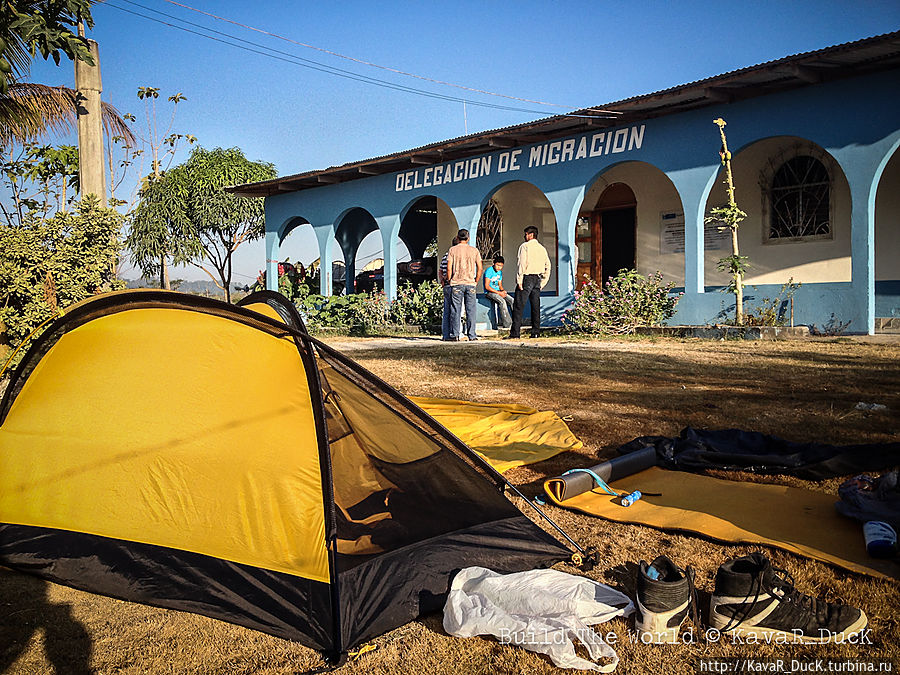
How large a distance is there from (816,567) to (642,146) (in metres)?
10.1

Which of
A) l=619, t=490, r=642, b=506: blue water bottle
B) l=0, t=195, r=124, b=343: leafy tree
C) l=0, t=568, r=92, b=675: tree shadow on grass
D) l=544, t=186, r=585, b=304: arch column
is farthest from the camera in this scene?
l=544, t=186, r=585, b=304: arch column

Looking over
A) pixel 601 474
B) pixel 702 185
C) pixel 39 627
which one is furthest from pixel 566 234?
pixel 39 627

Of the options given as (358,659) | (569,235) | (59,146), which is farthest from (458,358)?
(59,146)

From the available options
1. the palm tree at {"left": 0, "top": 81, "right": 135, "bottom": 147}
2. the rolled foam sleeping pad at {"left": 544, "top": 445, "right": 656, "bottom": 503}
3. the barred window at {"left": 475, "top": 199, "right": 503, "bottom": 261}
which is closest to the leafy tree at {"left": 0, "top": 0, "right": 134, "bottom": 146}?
the palm tree at {"left": 0, "top": 81, "right": 135, "bottom": 147}

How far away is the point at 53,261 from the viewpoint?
7.57 metres

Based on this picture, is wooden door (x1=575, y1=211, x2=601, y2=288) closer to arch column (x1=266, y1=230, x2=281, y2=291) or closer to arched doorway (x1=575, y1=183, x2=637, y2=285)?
arched doorway (x1=575, y1=183, x2=637, y2=285)

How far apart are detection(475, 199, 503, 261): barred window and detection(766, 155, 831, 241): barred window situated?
615 centimetres

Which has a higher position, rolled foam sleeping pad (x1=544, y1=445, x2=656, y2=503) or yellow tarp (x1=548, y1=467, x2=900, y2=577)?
rolled foam sleeping pad (x1=544, y1=445, x2=656, y2=503)

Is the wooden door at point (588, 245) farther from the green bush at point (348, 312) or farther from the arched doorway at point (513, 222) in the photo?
the green bush at point (348, 312)

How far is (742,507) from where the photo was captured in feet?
11.0

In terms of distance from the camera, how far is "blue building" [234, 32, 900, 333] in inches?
372

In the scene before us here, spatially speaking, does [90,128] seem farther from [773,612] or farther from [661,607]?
[773,612]

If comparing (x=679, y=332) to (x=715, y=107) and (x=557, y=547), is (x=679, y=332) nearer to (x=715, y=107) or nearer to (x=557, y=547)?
(x=715, y=107)

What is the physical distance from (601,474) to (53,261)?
6551 mm
